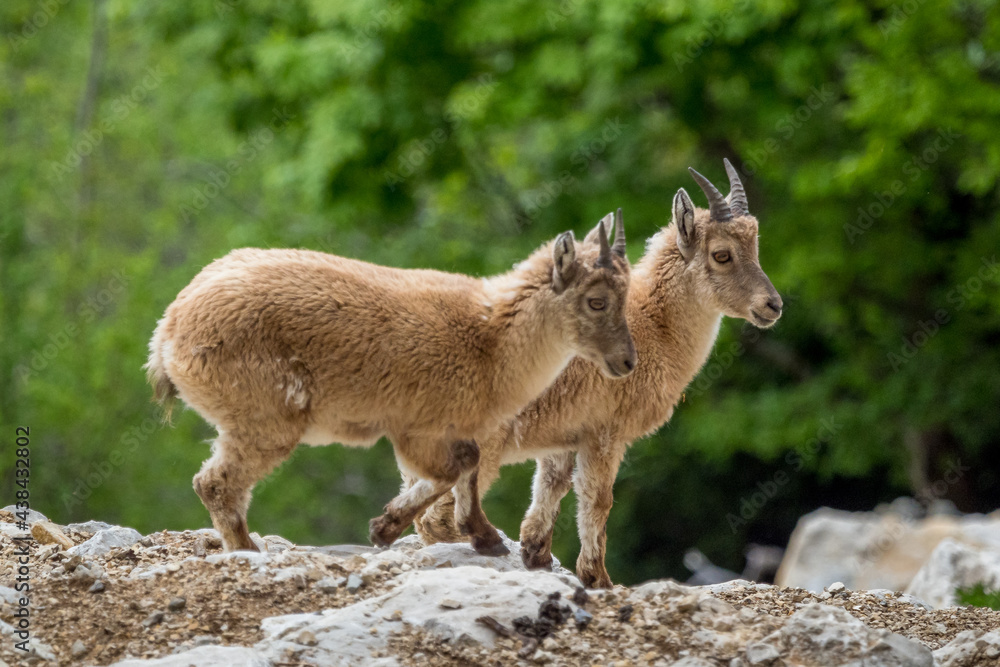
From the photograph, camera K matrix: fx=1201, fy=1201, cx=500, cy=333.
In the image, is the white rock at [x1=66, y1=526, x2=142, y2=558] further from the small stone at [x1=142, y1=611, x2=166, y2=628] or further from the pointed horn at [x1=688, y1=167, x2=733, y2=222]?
the pointed horn at [x1=688, y1=167, x2=733, y2=222]

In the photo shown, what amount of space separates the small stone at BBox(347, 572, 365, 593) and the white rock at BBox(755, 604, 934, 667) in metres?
2.13

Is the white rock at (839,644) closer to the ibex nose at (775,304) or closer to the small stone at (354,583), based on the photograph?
the small stone at (354,583)

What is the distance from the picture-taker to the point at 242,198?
91.9ft

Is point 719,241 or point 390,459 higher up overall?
point 719,241

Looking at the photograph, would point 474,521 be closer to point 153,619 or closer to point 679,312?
point 679,312

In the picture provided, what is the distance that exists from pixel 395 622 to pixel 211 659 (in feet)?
3.07

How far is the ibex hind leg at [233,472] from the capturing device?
22.9ft

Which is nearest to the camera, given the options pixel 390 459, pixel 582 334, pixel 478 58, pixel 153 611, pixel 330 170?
pixel 153 611

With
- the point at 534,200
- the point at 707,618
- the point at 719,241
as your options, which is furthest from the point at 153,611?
the point at 534,200

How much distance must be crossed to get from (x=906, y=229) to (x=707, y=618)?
1345cm

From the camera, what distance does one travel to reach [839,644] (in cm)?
605

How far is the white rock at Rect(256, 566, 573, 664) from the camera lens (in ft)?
19.0

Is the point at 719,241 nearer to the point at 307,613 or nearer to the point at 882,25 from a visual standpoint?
the point at 307,613

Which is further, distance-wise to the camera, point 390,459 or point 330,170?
point 390,459
